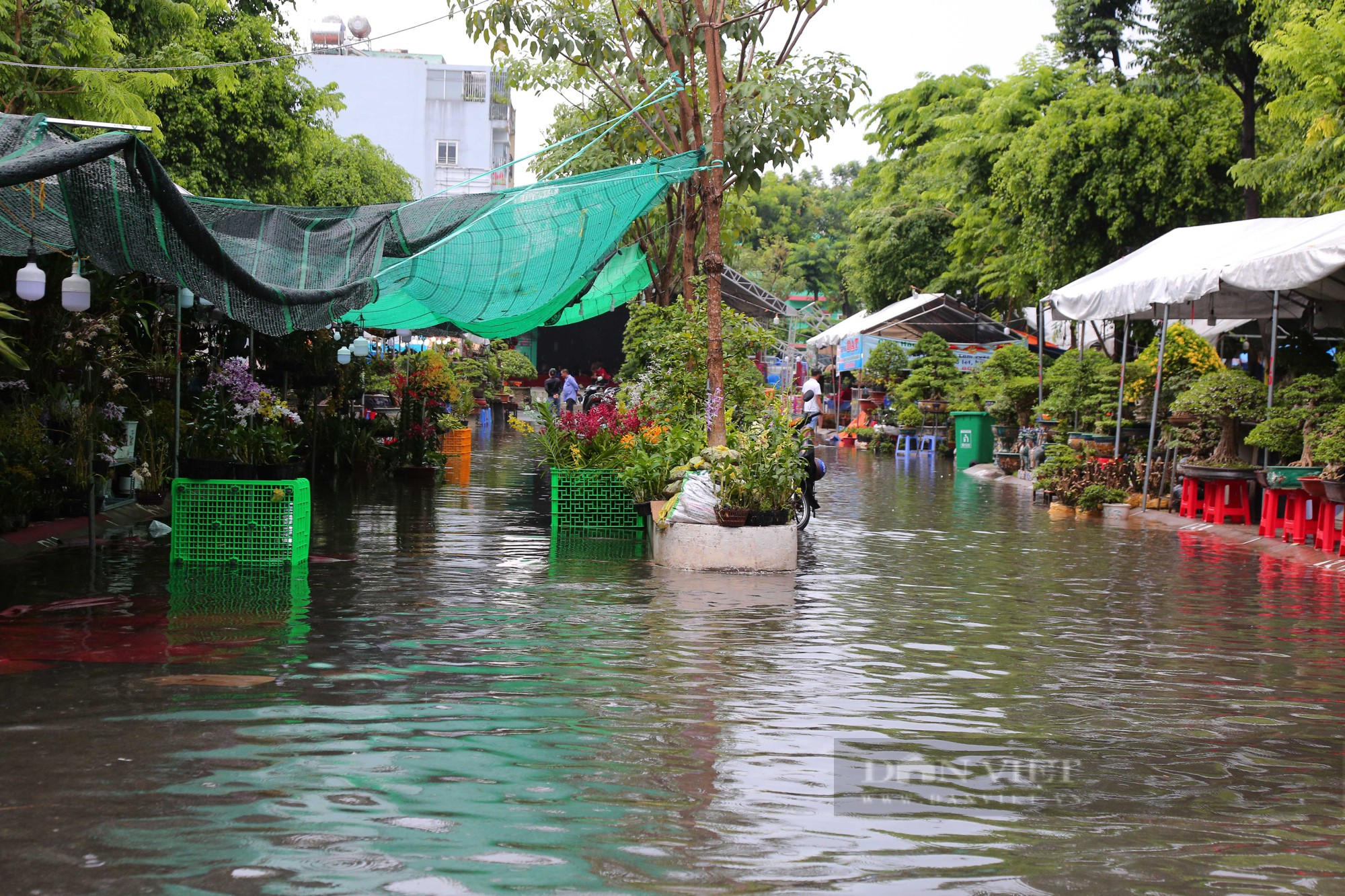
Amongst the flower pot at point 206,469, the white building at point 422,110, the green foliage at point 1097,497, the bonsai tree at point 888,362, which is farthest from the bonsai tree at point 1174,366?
the white building at point 422,110

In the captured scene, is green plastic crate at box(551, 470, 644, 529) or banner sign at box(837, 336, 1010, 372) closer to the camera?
green plastic crate at box(551, 470, 644, 529)

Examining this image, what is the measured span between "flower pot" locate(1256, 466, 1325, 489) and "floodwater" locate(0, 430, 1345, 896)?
2596 mm

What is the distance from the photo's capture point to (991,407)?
24.4m

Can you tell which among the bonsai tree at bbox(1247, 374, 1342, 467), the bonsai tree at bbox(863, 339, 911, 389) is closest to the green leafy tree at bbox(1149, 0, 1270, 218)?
the bonsai tree at bbox(1247, 374, 1342, 467)

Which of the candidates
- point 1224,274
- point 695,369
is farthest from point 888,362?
point 695,369

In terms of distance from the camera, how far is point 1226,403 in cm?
1416

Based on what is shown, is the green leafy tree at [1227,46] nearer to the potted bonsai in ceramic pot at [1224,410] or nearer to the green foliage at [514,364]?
the potted bonsai in ceramic pot at [1224,410]

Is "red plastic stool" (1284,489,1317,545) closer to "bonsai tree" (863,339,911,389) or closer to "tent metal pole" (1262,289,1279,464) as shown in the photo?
"tent metal pole" (1262,289,1279,464)

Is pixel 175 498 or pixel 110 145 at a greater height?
pixel 110 145

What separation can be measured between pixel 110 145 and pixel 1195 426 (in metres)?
13.1

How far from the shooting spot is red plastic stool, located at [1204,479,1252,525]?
48.8ft

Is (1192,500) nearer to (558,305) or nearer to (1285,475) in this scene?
(1285,475)

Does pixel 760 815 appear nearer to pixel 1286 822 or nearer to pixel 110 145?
pixel 1286 822

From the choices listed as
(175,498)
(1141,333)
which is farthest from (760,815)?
(1141,333)
